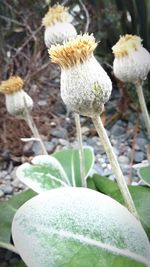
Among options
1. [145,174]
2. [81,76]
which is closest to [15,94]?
[145,174]

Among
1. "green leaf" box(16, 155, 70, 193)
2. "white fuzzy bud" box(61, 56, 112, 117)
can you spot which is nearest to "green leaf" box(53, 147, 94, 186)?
"green leaf" box(16, 155, 70, 193)

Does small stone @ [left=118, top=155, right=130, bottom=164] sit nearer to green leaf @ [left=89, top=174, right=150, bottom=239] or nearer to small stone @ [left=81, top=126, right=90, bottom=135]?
small stone @ [left=81, top=126, right=90, bottom=135]

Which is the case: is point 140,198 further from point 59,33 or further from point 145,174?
point 59,33

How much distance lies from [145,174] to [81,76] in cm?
32

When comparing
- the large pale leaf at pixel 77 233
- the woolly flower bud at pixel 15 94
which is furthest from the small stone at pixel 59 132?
the large pale leaf at pixel 77 233

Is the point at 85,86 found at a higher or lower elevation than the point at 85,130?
higher

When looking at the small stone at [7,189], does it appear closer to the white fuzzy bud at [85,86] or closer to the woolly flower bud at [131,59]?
the woolly flower bud at [131,59]

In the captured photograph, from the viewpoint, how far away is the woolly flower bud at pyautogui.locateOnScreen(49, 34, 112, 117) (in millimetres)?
647

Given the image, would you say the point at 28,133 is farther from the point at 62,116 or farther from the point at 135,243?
the point at 135,243

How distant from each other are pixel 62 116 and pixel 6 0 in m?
0.35

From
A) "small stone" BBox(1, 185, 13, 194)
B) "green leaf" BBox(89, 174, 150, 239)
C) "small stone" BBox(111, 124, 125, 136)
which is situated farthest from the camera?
"small stone" BBox(111, 124, 125, 136)

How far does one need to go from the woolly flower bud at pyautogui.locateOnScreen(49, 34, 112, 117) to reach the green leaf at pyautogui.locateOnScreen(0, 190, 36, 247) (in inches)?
13.1

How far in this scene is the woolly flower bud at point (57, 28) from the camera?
913 millimetres

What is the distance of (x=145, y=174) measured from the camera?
0.93 m
